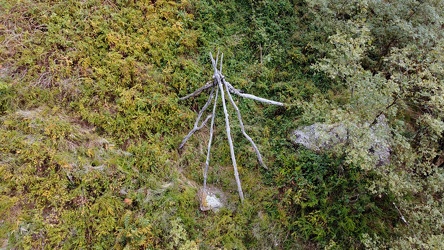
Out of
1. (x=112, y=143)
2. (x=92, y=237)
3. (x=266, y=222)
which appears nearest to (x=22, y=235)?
(x=92, y=237)

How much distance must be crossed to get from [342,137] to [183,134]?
11.2ft

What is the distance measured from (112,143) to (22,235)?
1.99m

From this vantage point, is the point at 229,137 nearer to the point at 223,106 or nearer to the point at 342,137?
the point at 223,106

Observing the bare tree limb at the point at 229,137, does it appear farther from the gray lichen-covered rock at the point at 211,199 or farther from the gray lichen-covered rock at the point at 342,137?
the gray lichen-covered rock at the point at 342,137

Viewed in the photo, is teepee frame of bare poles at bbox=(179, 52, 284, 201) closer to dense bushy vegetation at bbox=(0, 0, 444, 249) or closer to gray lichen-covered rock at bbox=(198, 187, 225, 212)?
gray lichen-covered rock at bbox=(198, 187, 225, 212)

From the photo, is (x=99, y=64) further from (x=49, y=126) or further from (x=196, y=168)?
(x=196, y=168)

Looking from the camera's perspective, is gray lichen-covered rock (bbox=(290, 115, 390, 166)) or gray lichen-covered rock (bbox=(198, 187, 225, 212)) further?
gray lichen-covered rock (bbox=(198, 187, 225, 212))

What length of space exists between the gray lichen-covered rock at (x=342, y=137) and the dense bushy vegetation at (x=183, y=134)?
123mm

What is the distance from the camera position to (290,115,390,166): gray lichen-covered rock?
4.99 meters

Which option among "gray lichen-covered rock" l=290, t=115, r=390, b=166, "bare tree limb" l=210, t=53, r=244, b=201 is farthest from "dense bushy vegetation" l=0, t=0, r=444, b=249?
"bare tree limb" l=210, t=53, r=244, b=201

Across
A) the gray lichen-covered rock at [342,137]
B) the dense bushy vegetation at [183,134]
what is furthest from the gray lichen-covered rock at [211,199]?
the gray lichen-covered rock at [342,137]

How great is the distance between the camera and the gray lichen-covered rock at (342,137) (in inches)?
197

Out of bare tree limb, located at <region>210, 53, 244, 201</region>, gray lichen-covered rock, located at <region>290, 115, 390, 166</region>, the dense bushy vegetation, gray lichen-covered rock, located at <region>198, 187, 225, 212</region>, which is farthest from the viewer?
gray lichen-covered rock, located at <region>198, 187, 225, 212</region>

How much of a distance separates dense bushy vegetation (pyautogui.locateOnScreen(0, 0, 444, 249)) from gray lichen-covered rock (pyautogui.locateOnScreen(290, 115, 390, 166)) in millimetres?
123
